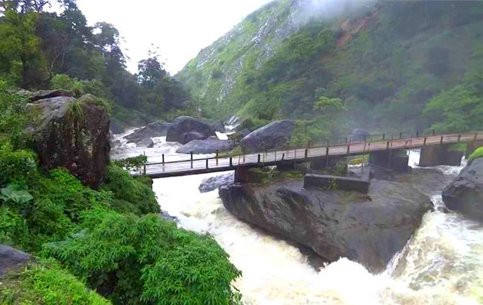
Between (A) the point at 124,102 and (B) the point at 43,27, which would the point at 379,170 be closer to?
(B) the point at 43,27

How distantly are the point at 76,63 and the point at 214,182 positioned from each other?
36.1 m

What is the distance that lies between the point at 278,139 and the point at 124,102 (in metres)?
40.5

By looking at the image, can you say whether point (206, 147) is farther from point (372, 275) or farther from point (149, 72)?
point (149, 72)

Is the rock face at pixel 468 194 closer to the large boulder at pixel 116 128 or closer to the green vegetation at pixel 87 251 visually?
the green vegetation at pixel 87 251

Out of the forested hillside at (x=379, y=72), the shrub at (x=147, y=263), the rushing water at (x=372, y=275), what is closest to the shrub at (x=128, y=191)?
the rushing water at (x=372, y=275)

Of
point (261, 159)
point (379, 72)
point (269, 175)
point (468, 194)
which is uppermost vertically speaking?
point (379, 72)

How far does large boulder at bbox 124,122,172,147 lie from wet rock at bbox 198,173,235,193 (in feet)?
60.4

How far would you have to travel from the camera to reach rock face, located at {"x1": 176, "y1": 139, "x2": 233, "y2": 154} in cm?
3356

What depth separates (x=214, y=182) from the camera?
74.3 feet

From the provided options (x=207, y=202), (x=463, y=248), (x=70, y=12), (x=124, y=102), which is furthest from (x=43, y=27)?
(x=463, y=248)

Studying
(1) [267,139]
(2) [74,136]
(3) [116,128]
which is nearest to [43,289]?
(2) [74,136]

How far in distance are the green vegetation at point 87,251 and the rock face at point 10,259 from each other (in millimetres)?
146

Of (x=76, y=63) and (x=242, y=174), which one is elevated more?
(x=76, y=63)

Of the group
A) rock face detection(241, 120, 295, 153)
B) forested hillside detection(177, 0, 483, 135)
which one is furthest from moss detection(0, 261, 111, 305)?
forested hillside detection(177, 0, 483, 135)
